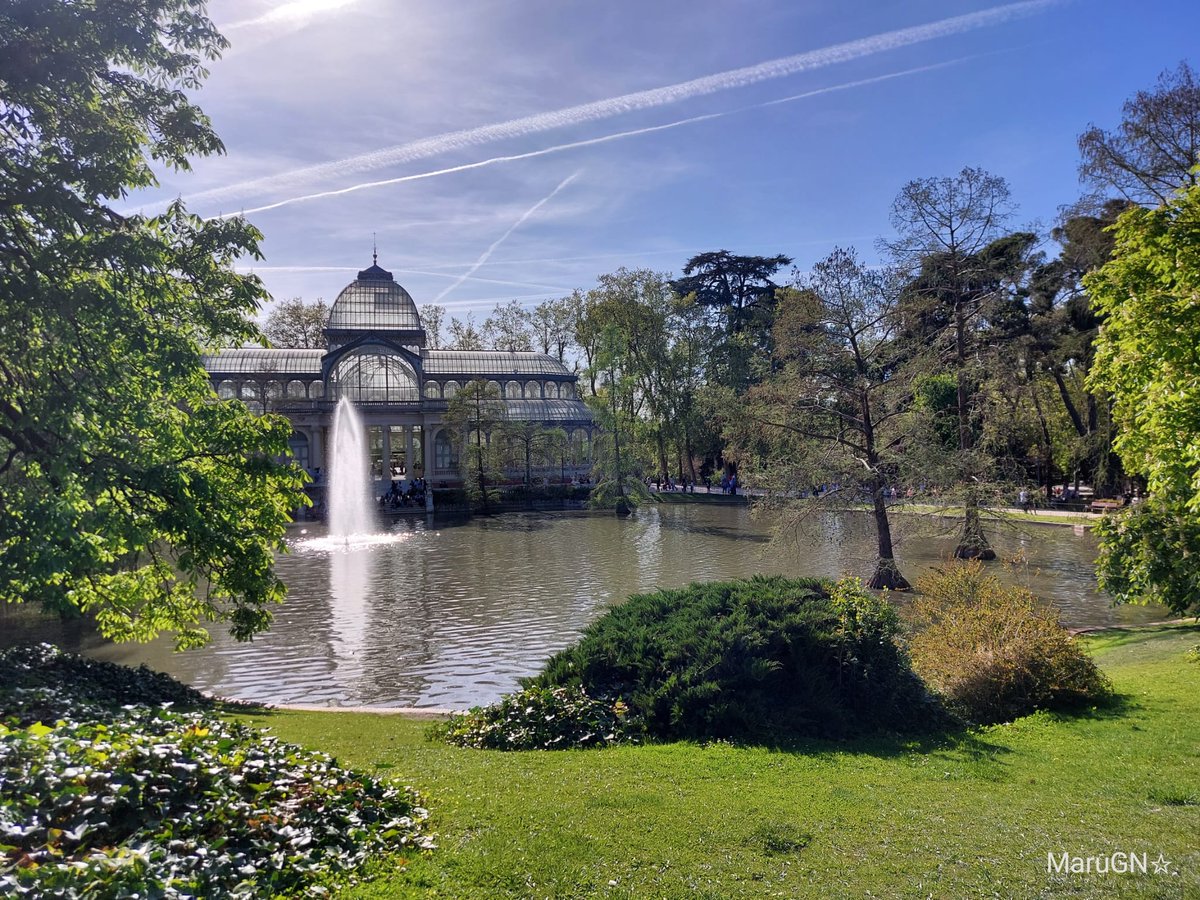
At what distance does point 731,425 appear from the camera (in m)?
22.4

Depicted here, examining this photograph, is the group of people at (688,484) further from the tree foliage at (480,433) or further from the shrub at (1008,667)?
the shrub at (1008,667)

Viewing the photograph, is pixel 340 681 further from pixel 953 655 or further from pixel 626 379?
pixel 626 379

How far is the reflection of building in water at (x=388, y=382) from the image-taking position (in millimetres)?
51281

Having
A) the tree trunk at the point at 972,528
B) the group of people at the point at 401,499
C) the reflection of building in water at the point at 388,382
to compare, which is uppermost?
the reflection of building in water at the point at 388,382

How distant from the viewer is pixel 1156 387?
27.5ft

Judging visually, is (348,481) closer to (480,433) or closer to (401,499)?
(401,499)

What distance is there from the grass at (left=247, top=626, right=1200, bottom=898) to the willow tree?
10.9 metres

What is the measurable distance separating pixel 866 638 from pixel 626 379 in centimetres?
3675

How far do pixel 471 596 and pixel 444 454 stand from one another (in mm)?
34498

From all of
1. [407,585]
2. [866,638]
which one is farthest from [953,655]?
[407,585]

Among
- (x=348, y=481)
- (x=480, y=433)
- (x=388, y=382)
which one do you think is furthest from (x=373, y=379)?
(x=480, y=433)

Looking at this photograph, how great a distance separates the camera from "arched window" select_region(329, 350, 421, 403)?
52219mm

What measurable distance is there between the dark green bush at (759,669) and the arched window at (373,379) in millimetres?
45513

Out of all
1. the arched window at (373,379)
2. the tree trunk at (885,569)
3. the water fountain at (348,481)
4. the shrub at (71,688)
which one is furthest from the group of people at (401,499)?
the shrub at (71,688)
